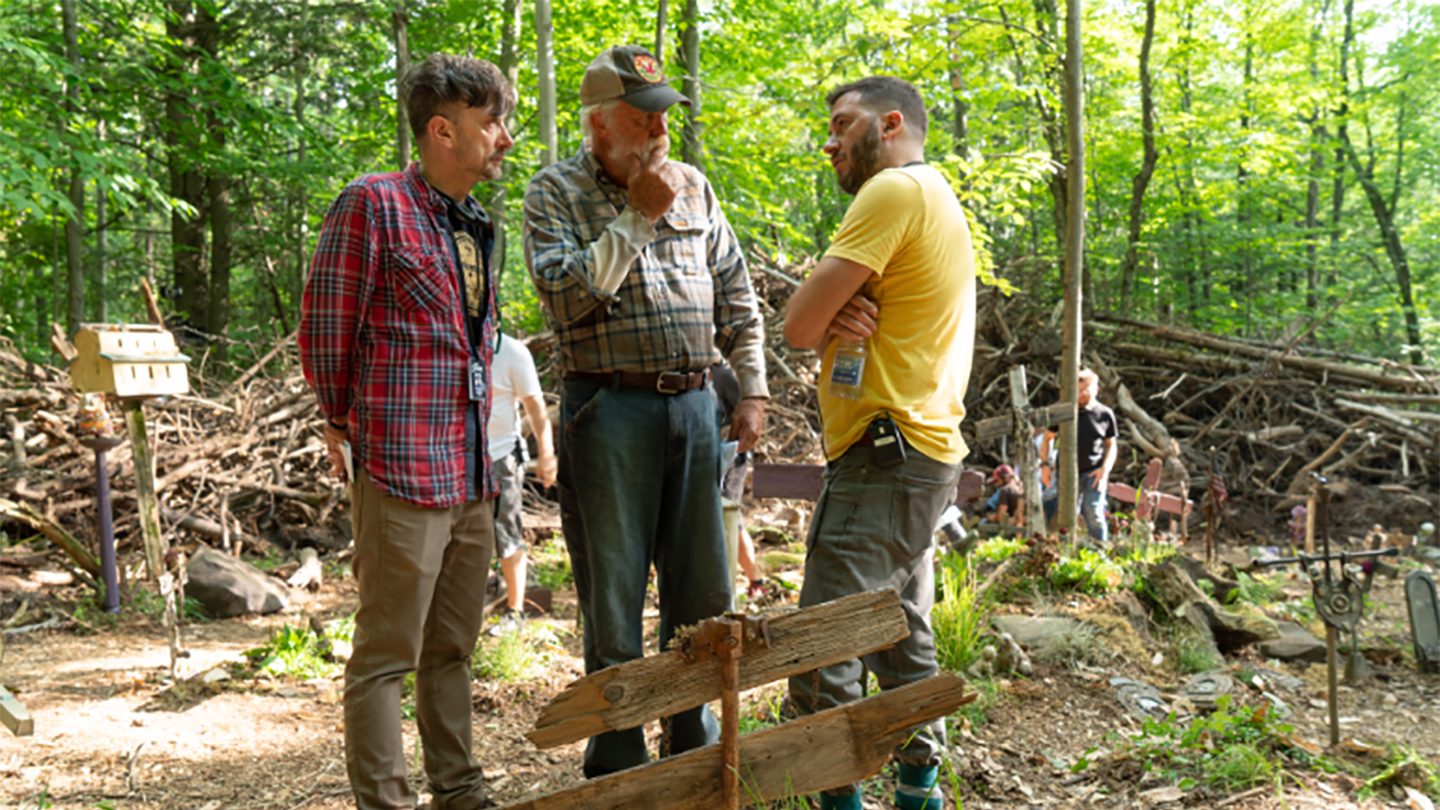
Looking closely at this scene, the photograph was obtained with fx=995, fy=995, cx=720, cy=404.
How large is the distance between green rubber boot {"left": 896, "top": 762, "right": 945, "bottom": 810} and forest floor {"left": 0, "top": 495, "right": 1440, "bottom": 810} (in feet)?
1.67

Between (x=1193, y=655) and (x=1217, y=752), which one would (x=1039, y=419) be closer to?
(x=1193, y=655)

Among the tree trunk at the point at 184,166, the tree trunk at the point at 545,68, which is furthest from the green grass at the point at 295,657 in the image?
the tree trunk at the point at 184,166

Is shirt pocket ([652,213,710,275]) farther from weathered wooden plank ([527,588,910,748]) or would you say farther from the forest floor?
the forest floor

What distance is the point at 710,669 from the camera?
7.13 ft

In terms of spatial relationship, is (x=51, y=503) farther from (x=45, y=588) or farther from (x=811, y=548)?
(x=811, y=548)

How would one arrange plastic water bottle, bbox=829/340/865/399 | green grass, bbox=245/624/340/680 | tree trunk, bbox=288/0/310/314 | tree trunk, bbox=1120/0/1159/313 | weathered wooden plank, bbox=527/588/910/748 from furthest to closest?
tree trunk, bbox=1120/0/1159/313, tree trunk, bbox=288/0/310/314, green grass, bbox=245/624/340/680, plastic water bottle, bbox=829/340/865/399, weathered wooden plank, bbox=527/588/910/748

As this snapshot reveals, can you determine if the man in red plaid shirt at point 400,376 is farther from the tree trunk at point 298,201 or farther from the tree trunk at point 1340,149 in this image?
the tree trunk at point 1340,149

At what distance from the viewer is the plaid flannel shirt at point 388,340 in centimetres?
272

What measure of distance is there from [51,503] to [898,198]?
7.41m

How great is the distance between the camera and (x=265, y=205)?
635 inches

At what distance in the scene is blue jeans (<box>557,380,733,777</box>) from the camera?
282cm

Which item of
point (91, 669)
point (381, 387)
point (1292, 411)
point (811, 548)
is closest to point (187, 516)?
point (91, 669)

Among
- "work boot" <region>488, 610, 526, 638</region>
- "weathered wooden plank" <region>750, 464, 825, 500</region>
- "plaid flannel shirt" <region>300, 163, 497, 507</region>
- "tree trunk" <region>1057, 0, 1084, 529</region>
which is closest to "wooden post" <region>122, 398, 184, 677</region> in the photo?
"work boot" <region>488, 610, 526, 638</region>

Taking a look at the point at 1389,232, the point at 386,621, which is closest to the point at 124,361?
the point at 386,621
